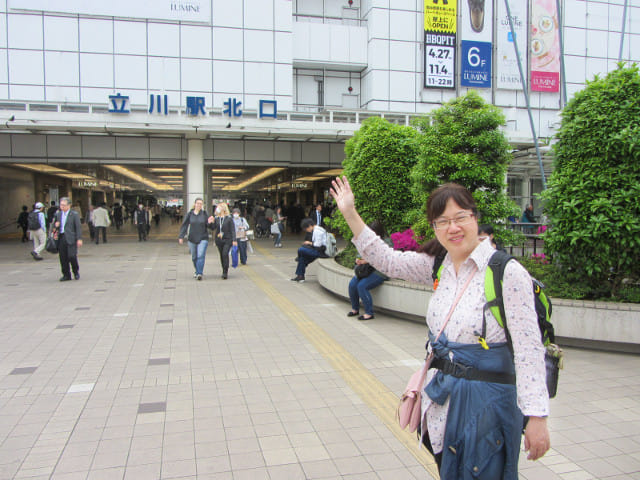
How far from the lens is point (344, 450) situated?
11.3 feet

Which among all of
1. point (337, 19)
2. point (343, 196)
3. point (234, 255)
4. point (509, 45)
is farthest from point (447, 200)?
point (509, 45)

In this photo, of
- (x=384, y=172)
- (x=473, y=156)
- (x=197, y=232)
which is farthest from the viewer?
(x=197, y=232)

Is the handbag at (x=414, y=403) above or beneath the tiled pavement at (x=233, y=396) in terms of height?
above

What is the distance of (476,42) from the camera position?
2408cm

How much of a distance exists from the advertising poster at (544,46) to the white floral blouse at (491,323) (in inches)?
1023

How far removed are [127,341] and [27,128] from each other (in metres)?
14.9

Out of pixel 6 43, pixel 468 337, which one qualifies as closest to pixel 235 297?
pixel 468 337

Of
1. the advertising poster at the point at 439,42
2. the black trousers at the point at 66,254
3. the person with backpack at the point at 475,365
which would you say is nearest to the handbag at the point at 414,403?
the person with backpack at the point at 475,365

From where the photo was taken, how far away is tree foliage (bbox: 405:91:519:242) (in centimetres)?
719

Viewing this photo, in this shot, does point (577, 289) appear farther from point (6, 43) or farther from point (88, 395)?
point (6, 43)

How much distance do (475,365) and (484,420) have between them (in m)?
0.20

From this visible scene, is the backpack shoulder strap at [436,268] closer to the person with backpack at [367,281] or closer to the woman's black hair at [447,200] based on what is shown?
the woman's black hair at [447,200]

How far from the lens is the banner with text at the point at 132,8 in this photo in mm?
20312

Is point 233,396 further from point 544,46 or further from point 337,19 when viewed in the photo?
point 544,46
